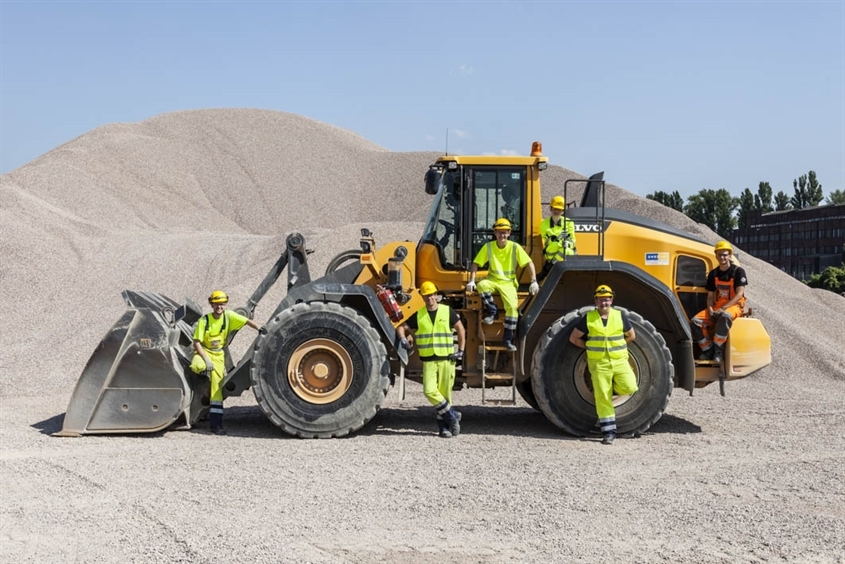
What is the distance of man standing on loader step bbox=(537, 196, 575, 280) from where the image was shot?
9570 mm

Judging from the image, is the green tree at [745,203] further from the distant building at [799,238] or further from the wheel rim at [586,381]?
the wheel rim at [586,381]

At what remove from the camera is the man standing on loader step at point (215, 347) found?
9617mm

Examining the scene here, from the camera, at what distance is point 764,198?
58.8 m

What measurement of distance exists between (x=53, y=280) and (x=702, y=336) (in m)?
17.5

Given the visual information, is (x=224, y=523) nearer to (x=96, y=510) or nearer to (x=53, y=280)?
(x=96, y=510)

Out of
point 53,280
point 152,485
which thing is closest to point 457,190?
point 152,485

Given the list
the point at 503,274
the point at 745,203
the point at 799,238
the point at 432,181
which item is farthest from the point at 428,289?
the point at 745,203

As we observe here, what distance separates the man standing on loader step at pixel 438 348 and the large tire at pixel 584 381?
89 cm

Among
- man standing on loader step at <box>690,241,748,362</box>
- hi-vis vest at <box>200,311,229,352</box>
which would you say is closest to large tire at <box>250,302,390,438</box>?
hi-vis vest at <box>200,311,229,352</box>

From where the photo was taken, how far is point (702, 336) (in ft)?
32.1

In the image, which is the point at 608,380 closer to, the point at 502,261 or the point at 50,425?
the point at 502,261

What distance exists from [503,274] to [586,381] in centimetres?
143

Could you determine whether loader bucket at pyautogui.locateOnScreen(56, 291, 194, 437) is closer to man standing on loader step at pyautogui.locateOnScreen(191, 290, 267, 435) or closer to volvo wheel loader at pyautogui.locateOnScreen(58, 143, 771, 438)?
volvo wheel loader at pyautogui.locateOnScreen(58, 143, 771, 438)

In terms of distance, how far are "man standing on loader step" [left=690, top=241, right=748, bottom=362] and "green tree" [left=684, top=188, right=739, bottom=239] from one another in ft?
148
